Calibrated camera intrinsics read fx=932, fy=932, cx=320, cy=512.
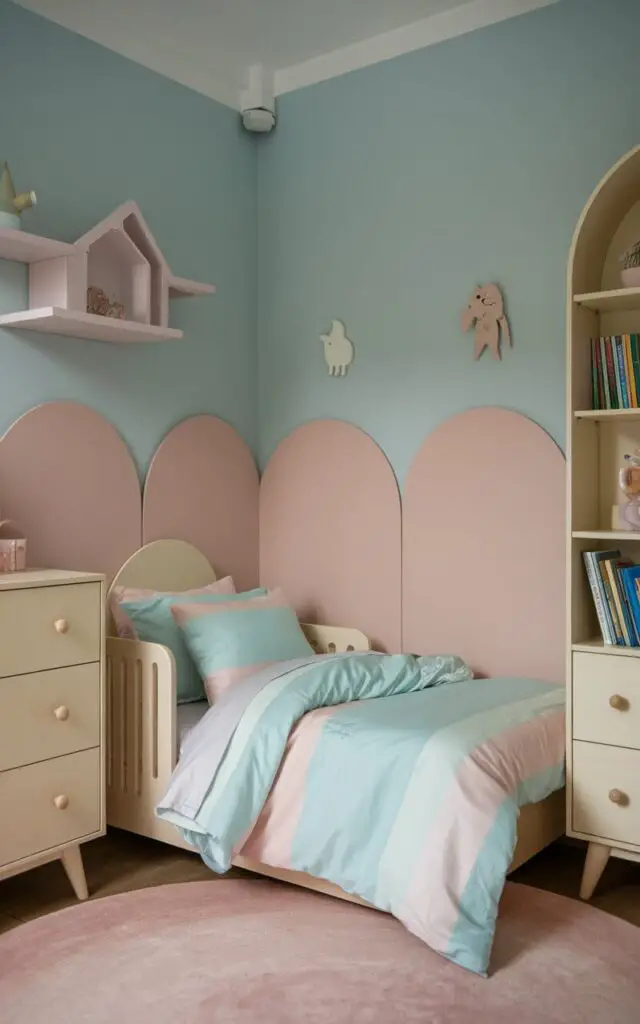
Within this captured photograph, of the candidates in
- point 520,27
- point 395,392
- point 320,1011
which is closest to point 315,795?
point 320,1011

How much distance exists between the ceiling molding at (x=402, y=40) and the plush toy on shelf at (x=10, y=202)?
1335mm

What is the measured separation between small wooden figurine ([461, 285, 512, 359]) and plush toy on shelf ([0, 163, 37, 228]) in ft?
4.54

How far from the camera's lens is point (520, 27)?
2.91m

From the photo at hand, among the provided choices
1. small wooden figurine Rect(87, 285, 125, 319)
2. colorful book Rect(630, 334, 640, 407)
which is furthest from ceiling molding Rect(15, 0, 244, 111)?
colorful book Rect(630, 334, 640, 407)

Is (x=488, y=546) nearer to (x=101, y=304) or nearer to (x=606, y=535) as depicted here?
(x=606, y=535)

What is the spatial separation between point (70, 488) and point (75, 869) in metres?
1.11

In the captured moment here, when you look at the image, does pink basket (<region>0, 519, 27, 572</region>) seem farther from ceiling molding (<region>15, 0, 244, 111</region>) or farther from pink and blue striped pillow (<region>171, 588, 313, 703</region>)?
ceiling molding (<region>15, 0, 244, 111</region>)

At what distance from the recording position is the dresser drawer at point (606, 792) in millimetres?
2309

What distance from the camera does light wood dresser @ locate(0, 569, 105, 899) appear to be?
7.34 feet

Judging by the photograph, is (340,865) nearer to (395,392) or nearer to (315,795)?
(315,795)

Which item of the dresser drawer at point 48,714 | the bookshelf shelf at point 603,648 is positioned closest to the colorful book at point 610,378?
the bookshelf shelf at point 603,648

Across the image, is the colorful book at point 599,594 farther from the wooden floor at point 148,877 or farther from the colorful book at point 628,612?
the wooden floor at point 148,877

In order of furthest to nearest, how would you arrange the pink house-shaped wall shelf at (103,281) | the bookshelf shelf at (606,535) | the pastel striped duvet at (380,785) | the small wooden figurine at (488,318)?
the small wooden figurine at (488,318), the pink house-shaped wall shelf at (103,281), the bookshelf shelf at (606,535), the pastel striped duvet at (380,785)

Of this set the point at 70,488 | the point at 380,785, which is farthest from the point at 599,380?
the point at 70,488
